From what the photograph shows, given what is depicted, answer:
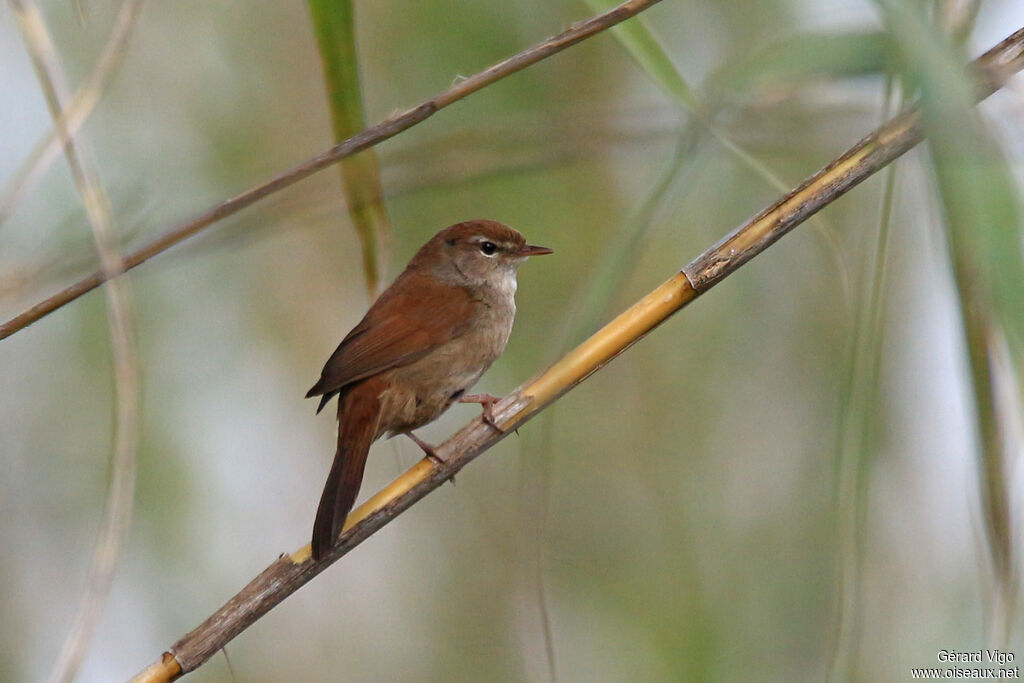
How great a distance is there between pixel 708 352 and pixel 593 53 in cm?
150

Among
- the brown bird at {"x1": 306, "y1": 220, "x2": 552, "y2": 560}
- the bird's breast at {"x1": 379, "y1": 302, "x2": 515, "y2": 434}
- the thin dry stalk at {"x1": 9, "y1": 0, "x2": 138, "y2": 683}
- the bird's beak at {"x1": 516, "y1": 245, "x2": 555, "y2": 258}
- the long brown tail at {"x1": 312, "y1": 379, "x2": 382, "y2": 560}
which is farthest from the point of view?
the bird's beak at {"x1": 516, "y1": 245, "x2": 555, "y2": 258}

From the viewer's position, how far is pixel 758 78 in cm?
139

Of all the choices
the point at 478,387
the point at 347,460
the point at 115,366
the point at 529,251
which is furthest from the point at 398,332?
the point at 115,366

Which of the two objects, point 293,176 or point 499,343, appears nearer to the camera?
point 293,176

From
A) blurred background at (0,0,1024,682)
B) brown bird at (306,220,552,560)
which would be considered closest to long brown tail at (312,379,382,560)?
brown bird at (306,220,552,560)

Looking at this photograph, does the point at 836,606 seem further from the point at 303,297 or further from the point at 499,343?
the point at 303,297

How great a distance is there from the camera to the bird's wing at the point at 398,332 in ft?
8.76

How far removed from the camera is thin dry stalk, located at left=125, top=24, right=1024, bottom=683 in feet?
4.93

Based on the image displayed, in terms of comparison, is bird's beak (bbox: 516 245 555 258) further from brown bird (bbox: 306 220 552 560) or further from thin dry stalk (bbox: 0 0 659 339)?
thin dry stalk (bbox: 0 0 659 339)

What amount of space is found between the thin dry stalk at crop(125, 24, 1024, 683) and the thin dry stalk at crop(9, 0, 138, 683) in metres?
0.34

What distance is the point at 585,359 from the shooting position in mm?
1634

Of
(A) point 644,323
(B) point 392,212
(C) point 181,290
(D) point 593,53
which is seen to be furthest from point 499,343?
(D) point 593,53

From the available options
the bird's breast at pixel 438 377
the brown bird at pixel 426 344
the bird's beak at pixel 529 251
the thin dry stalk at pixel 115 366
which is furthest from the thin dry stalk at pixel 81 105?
the bird's beak at pixel 529 251

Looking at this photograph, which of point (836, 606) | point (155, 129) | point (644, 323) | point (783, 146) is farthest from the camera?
point (155, 129)
